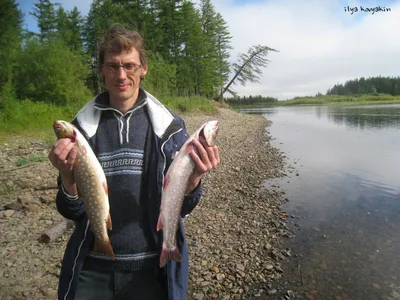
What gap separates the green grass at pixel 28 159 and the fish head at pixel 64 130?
28.7 feet

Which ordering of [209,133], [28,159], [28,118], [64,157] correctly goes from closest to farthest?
[64,157] → [209,133] → [28,159] → [28,118]

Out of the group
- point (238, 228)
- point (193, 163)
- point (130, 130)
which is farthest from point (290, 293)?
point (130, 130)

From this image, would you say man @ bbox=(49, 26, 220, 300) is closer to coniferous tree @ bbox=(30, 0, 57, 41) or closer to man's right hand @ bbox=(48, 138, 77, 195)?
man's right hand @ bbox=(48, 138, 77, 195)

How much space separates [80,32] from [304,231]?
41.8 metres

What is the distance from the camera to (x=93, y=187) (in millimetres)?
2277

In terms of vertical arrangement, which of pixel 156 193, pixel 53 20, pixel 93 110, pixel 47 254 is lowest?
pixel 47 254

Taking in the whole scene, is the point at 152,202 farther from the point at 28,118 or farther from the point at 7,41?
the point at 7,41

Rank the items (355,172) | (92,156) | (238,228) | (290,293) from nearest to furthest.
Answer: (92,156), (290,293), (238,228), (355,172)

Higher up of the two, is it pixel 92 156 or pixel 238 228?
pixel 92 156

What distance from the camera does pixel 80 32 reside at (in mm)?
39281

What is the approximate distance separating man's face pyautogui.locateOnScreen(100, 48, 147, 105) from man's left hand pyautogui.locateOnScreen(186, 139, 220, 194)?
2.44 ft

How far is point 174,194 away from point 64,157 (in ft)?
3.04

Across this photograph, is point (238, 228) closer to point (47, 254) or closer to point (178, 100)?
point (47, 254)

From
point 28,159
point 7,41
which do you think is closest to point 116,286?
point 28,159
